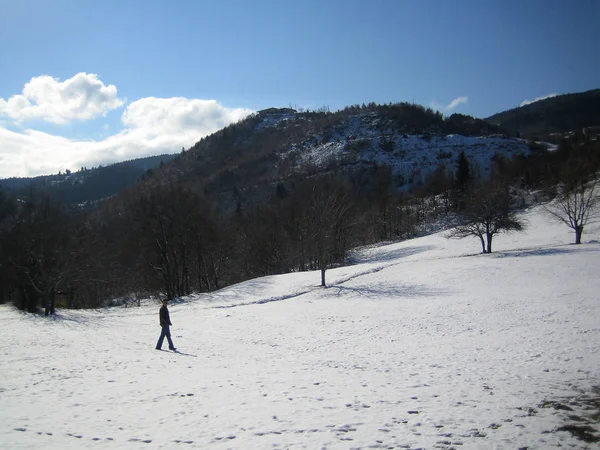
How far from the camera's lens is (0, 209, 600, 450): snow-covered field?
7.09 m

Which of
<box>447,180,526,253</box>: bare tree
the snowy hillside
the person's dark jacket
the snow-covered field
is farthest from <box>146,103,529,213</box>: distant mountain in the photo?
the person's dark jacket

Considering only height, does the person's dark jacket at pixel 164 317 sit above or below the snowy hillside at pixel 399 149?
below

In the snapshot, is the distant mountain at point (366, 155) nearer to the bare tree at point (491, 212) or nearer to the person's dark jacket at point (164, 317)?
the bare tree at point (491, 212)

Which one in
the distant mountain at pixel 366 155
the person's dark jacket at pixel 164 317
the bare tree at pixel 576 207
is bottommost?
the person's dark jacket at pixel 164 317

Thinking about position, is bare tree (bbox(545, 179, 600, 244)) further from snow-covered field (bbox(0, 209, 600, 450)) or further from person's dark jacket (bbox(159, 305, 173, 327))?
person's dark jacket (bbox(159, 305, 173, 327))

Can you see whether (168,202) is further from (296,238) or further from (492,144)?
(492,144)

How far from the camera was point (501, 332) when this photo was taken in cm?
1538

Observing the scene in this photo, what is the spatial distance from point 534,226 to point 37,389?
59.8 metres

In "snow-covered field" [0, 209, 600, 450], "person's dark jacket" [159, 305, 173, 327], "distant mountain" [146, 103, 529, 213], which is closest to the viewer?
"snow-covered field" [0, 209, 600, 450]

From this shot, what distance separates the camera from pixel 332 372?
463 inches

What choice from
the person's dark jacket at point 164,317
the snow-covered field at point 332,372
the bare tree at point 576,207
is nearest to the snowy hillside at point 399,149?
the bare tree at point 576,207

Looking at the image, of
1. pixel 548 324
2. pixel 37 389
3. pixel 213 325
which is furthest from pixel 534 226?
pixel 37 389

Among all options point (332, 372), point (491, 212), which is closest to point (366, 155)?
point (491, 212)

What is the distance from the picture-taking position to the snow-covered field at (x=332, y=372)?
709 cm
